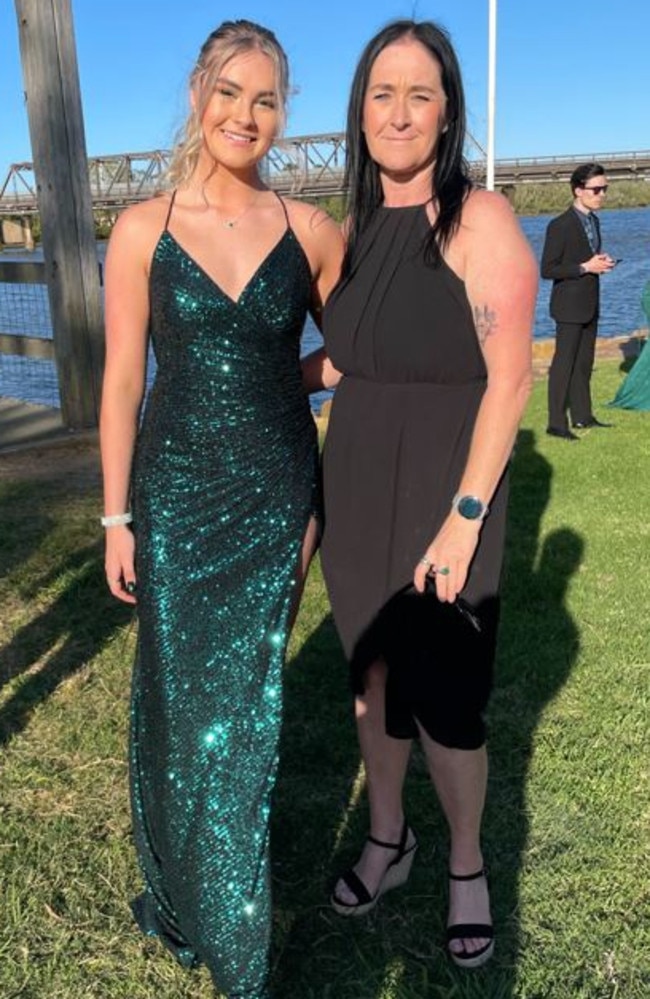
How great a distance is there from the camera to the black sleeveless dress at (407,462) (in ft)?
6.47

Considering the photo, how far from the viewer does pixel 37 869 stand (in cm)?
254

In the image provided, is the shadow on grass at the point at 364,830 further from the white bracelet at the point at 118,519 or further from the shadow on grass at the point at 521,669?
the white bracelet at the point at 118,519

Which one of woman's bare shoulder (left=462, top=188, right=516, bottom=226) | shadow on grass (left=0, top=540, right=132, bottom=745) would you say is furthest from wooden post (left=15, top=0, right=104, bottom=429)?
woman's bare shoulder (left=462, top=188, right=516, bottom=226)

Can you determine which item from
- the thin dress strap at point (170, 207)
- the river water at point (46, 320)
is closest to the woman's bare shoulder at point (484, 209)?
the river water at point (46, 320)

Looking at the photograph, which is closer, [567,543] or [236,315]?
[236,315]

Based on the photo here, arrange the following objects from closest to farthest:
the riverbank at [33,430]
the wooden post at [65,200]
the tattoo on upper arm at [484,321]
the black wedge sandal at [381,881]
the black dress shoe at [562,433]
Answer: the tattoo on upper arm at [484,321] < the black wedge sandal at [381,881] < the wooden post at [65,200] < the riverbank at [33,430] < the black dress shoe at [562,433]

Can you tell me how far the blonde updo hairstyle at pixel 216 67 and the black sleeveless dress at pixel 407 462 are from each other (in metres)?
0.37

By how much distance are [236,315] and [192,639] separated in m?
0.68

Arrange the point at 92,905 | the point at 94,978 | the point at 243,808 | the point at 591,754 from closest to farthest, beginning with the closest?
the point at 243,808, the point at 94,978, the point at 92,905, the point at 591,754

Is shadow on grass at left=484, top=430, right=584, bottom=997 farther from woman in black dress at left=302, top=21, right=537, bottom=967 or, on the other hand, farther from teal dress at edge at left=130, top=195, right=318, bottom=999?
teal dress at edge at left=130, top=195, right=318, bottom=999

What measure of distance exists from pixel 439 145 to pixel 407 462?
663 millimetres

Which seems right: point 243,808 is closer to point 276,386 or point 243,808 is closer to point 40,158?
point 276,386

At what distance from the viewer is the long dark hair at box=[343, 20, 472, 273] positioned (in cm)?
194

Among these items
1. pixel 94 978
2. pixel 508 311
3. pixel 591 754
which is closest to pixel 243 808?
pixel 94 978
